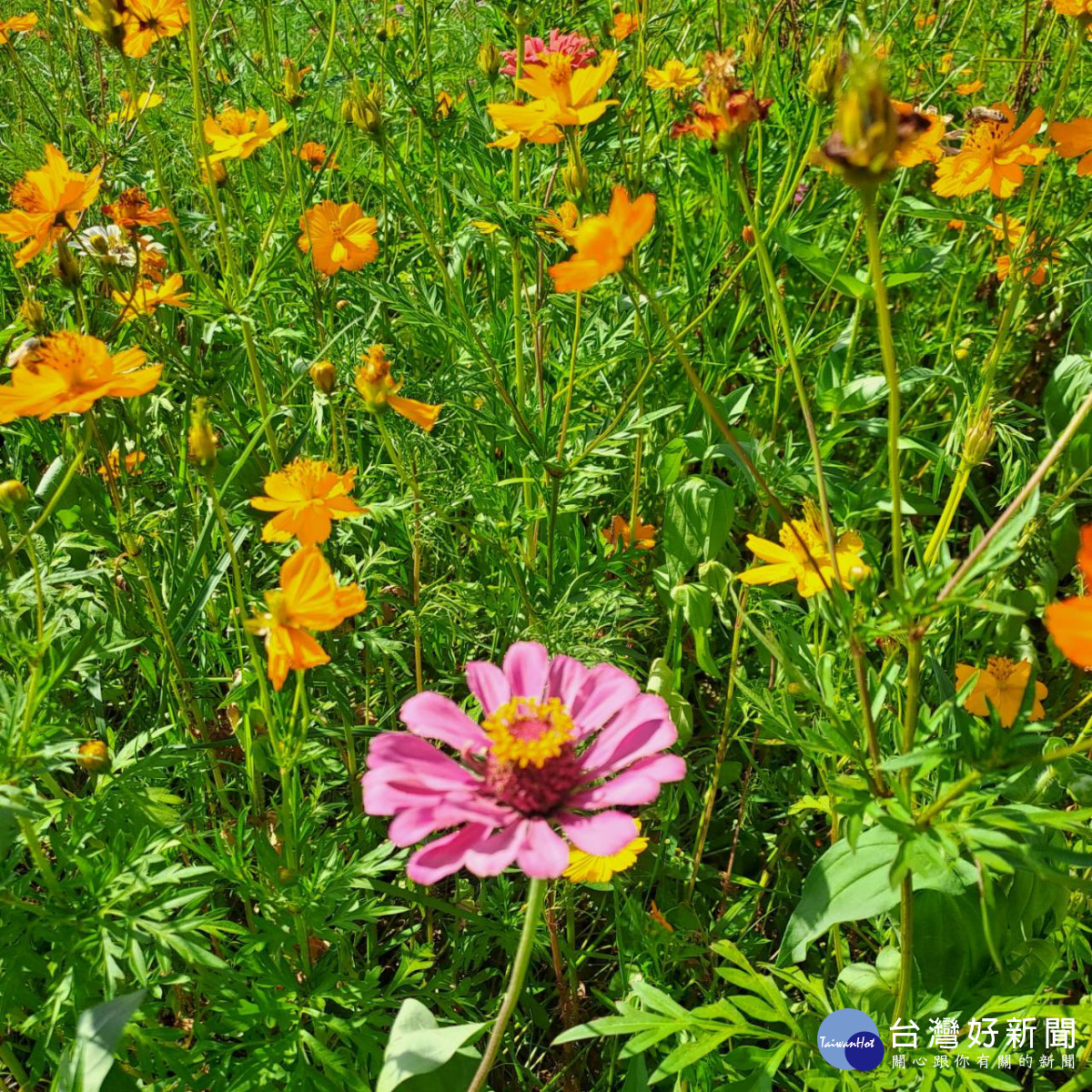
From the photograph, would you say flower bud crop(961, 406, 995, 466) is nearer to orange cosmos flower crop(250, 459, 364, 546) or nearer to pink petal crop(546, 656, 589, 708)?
pink petal crop(546, 656, 589, 708)

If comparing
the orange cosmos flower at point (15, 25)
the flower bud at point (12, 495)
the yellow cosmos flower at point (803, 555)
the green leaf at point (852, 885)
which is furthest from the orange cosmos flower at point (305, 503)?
the orange cosmos flower at point (15, 25)

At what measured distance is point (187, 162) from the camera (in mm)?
1854

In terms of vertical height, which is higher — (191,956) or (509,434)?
(509,434)

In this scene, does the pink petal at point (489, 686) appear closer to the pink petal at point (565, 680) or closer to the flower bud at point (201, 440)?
the pink petal at point (565, 680)

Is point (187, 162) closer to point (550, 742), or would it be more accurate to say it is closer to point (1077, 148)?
point (1077, 148)

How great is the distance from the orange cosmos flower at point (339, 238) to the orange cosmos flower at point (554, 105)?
0.32 meters

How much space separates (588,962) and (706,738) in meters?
0.37

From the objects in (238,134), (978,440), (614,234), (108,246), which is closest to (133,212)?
(108,246)

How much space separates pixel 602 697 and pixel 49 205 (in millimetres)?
882

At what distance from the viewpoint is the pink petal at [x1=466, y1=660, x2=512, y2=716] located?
2.37 ft

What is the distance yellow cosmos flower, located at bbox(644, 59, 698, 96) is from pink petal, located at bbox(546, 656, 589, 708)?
1242mm

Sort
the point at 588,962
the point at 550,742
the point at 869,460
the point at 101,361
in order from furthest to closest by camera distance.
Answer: the point at 869,460
the point at 588,962
the point at 101,361
the point at 550,742

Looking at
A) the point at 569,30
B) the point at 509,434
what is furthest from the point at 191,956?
the point at 569,30

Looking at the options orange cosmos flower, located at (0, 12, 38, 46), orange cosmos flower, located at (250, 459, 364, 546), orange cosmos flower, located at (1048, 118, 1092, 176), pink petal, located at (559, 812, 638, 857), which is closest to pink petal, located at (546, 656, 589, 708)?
pink petal, located at (559, 812, 638, 857)
